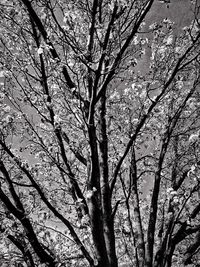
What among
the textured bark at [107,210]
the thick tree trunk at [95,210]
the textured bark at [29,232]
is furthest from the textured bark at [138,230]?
the textured bark at [29,232]

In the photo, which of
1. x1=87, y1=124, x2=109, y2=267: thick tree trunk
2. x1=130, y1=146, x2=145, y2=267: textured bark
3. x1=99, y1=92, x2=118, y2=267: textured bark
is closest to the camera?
x1=87, y1=124, x2=109, y2=267: thick tree trunk

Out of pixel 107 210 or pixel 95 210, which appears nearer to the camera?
pixel 95 210

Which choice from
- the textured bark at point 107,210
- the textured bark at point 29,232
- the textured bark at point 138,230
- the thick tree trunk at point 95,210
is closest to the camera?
the thick tree trunk at point 95,210

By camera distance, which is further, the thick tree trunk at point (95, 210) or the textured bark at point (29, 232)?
the textured bark at point (29, 232)

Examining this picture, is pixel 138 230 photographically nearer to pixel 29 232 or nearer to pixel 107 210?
pixel 107 210

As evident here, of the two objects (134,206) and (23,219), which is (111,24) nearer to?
(23,219)

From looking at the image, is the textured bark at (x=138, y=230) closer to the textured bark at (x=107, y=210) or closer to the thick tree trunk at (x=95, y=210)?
the textured bark at (x=107, y=210)

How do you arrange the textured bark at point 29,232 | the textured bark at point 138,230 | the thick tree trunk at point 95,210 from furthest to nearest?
the textured bark at point 138,230, the textured bark at point 29,232, the thick tree trunk at point 95,210

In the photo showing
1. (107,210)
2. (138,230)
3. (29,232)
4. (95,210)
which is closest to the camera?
(95,210)

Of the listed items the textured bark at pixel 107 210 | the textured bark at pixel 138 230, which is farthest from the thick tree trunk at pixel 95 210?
the textured bark at pixel 138 230

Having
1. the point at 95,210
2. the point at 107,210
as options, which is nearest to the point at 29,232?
the point at 95,210

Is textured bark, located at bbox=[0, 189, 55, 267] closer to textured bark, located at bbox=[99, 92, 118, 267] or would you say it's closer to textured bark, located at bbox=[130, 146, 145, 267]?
textured bark, located at bbox=[99, 92, 118, 267]

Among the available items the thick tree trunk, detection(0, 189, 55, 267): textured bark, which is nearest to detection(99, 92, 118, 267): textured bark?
the thick tree trunk

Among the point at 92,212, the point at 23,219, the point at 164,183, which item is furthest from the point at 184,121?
the point at 23,219
